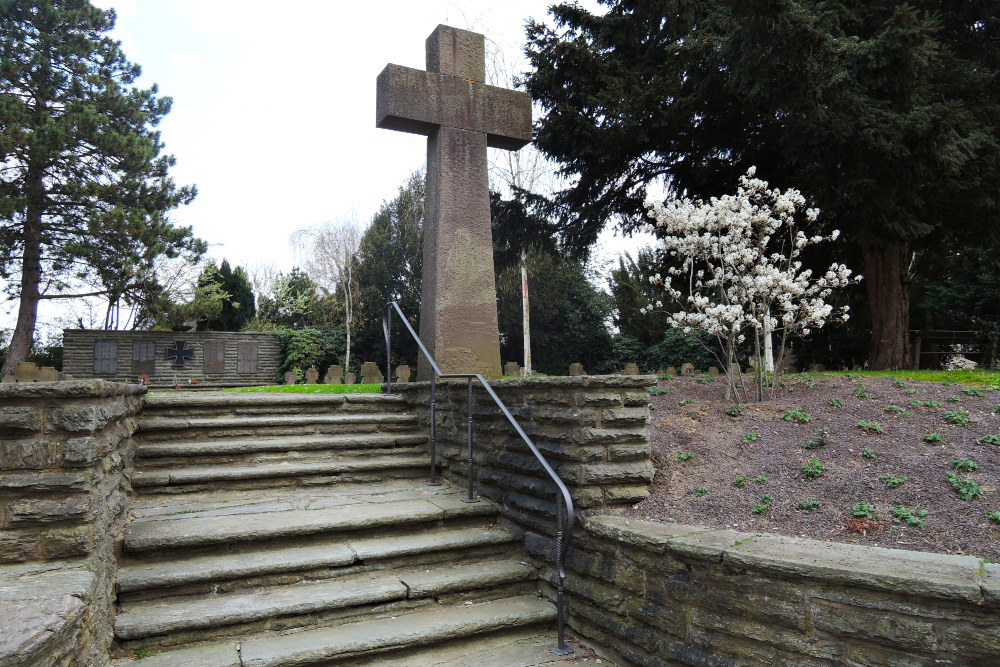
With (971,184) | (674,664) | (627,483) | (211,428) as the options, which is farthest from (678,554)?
(971,184)

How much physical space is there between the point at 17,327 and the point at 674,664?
20823mm

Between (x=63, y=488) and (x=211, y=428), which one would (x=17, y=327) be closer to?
(x=211, y=428)

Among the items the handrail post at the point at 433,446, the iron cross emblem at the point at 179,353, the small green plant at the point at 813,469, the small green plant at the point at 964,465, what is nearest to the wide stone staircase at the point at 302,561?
the handrail post at the point at 433,446

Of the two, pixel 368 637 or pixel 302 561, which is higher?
pixel 302 561

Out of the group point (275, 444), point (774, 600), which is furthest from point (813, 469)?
point (275, 444)

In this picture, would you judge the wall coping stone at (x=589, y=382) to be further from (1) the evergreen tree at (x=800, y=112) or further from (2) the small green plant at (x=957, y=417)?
(1) the evergreen tree at (x=800, y=112)

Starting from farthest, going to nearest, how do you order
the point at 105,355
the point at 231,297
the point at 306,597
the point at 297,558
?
the point at 231,297, the point at 105,355, the point at 297,558, the point at 306,597

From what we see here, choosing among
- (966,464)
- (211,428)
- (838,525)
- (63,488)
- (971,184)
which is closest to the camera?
(63,488)

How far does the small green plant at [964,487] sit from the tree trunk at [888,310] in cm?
645

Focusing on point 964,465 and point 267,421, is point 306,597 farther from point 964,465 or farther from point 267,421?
point 964,465

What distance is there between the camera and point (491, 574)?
3.54m

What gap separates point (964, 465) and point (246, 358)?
18832 millimetres

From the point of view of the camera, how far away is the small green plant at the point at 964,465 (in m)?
3.28

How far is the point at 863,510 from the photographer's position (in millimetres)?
3025
